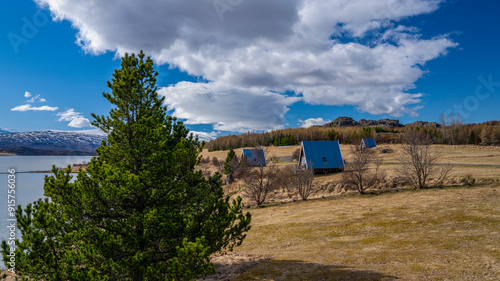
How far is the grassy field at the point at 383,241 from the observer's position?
11.2m

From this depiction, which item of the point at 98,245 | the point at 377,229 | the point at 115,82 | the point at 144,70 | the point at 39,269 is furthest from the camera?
the point at 377,229

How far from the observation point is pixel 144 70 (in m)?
10.5

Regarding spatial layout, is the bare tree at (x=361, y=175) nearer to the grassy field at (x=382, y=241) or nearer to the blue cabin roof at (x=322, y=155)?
the grassy field at (x=382, y=241)

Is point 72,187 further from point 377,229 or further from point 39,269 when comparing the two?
point 377,229

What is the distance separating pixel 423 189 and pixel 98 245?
33.4 metres

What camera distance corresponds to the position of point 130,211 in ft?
31.3

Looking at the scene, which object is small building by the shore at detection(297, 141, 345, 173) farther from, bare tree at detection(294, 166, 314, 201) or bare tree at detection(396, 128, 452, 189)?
bare tree at detection(396, 128, 452, 189)

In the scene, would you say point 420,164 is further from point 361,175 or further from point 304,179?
point 304,179

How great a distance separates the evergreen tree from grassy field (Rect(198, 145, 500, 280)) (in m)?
4.50

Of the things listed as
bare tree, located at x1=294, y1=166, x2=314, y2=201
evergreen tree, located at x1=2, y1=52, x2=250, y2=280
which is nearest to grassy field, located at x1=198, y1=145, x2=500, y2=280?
evergreen tree, located at x1=2, y1=52, x2=250, y2=280

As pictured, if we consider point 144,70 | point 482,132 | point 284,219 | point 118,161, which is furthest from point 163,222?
point 482,132

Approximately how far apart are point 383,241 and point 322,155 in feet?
112

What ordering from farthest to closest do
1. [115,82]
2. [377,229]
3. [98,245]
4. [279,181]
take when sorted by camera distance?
[279,181] < [377,229] < [115,82] < [98,245]

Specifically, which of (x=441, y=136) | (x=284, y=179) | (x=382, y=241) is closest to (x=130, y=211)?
(x=382, y=241)
